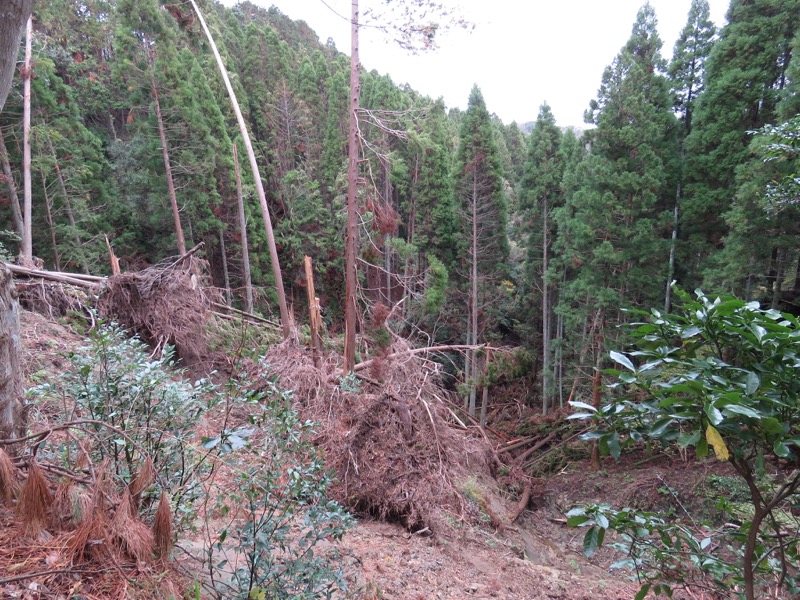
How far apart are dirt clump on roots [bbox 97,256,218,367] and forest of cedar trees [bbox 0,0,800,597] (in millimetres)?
749

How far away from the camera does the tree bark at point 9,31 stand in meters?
1.51

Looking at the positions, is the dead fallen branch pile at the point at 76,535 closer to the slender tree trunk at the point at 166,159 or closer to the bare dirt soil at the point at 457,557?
the bare dirt soil at the point at 457,557

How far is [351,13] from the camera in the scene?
19.5 feet

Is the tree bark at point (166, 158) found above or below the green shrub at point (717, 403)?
above

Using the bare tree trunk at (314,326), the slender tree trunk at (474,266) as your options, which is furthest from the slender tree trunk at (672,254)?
the bare tree trunk at (314,326)

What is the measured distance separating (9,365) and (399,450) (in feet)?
11.0

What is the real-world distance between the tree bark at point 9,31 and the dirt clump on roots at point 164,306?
4.59 meters

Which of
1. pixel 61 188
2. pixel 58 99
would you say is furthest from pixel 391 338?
pixel 58 99

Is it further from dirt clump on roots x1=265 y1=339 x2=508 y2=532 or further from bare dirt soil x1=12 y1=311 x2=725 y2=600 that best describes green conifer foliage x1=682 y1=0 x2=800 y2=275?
dirt clump on roots x1=265 y1=339 x2=508 y2=532

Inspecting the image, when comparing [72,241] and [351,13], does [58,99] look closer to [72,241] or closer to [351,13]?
[72,241]

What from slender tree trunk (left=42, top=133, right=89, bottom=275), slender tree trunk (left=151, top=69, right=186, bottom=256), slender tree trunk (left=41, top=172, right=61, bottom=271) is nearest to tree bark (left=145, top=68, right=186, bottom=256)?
slender tree trunk (left=151, top=69, right=186, bottom=256)

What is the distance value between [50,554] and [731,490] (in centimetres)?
947

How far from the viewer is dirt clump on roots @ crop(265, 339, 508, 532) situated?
4406 millimetres

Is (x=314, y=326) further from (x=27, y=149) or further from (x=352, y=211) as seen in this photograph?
(x=27, y=149)
